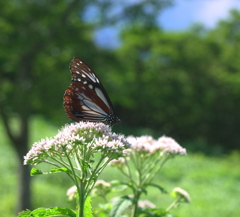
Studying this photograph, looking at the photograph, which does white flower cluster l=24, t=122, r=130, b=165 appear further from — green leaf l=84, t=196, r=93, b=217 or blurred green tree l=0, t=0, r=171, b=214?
blurred green tree l=0, t=0, r=171, b=214

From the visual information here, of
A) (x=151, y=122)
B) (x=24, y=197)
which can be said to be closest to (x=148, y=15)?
(x=24, y=197)

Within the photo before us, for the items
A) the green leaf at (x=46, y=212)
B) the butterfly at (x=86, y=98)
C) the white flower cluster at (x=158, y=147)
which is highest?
the butterfly at (x=86, y=98)

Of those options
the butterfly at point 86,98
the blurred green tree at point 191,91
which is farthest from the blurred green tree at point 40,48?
the blurred green tree at point 191,91

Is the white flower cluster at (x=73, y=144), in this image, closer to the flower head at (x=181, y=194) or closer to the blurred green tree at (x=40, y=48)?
the flower head at (x=181, y=194)

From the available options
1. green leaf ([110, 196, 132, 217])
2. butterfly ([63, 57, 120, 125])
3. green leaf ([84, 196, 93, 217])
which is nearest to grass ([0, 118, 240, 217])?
butterfly ([63, 57, 120, 125])

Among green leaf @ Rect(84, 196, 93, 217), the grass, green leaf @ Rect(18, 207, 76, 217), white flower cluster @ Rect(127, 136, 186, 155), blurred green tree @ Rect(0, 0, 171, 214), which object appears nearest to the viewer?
green leaf @ Rect(18, 207, 76, 217)

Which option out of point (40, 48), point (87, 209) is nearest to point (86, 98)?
point (87, 209)

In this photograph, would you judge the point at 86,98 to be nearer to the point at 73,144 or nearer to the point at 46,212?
the point at 73,144
